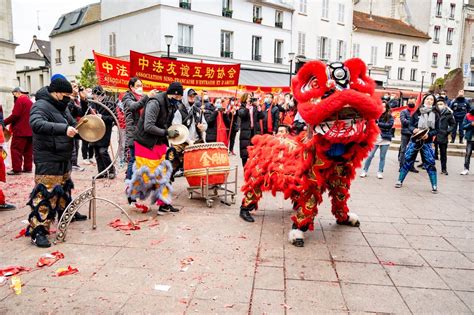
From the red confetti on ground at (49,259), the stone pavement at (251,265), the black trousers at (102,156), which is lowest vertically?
the stone pavement at (251,265)

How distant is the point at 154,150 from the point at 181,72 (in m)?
4.30

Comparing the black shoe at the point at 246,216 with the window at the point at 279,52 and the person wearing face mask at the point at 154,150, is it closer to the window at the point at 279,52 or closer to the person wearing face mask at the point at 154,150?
the person wearing face mask at the point at 154,150

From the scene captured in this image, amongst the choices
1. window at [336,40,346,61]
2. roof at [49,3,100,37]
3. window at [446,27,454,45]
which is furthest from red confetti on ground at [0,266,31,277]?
window at [446,27,454,45]

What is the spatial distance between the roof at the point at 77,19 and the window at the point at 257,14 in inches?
476

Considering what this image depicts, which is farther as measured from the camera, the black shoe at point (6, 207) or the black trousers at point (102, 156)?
the black trousers at point (102, 156)

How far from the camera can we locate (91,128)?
14.4ft

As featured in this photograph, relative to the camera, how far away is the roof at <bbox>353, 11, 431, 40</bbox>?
37.7 meters

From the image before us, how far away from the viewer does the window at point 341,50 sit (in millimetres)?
34344

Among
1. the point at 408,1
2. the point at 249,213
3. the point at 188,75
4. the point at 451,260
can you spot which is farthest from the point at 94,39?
the point at 408,1

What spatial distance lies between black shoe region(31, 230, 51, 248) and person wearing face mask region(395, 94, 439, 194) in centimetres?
684

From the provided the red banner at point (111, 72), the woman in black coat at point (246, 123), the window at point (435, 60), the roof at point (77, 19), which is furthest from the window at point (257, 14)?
the window at point (435, 60)

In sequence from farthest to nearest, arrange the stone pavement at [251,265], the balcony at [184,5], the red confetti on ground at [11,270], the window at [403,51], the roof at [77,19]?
the window at [403,51] → the roof at [77,19] → the balcony at [184,5] → the red confetti on ground at [11,270] → the stone pavement at [251,265]

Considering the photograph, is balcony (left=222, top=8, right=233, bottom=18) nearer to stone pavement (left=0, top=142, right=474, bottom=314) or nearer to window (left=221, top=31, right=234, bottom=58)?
window (left=221, top=31, right=234, bottom=58)

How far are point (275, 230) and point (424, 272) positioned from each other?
6.14 ft
